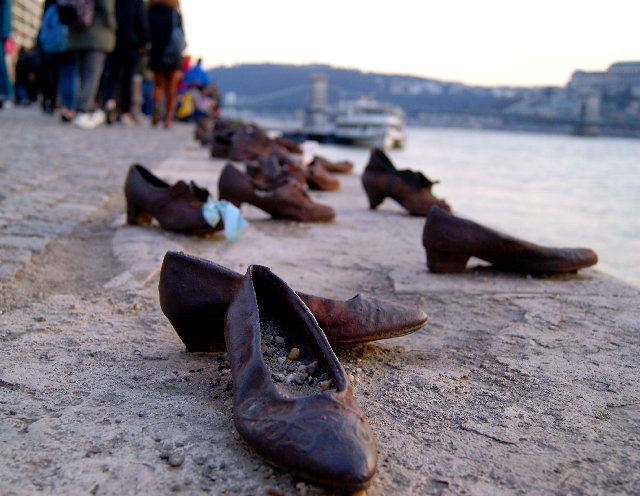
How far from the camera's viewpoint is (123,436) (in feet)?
3.81

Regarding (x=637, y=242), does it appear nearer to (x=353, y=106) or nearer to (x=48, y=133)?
(x=48, y=133)

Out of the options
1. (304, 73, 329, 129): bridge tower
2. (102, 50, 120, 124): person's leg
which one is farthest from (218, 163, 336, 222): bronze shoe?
(304, 73, 329, 129): bridge tower

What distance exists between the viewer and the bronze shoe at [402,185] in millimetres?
4086

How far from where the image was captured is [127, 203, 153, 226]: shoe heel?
305cm

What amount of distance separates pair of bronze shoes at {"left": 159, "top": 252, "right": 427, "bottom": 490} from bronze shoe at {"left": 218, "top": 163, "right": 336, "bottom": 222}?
196cm

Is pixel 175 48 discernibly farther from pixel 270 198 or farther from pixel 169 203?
pixel 169 203

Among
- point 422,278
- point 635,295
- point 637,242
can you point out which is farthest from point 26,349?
point 637,242

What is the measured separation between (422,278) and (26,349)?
141 centimetres

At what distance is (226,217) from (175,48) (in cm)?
709

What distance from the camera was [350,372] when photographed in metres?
1.50

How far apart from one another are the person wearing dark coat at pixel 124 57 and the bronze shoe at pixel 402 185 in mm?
6330

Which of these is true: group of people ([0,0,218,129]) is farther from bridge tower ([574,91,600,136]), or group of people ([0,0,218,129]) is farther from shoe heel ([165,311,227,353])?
bridge tower ([574,91,600,136])

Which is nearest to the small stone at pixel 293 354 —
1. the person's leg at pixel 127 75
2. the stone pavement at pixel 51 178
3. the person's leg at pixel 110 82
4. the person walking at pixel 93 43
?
the stone pavement at pixel 51 178

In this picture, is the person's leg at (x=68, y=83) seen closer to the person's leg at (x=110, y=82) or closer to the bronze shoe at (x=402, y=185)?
the person's leg at (x=110, y=82)
